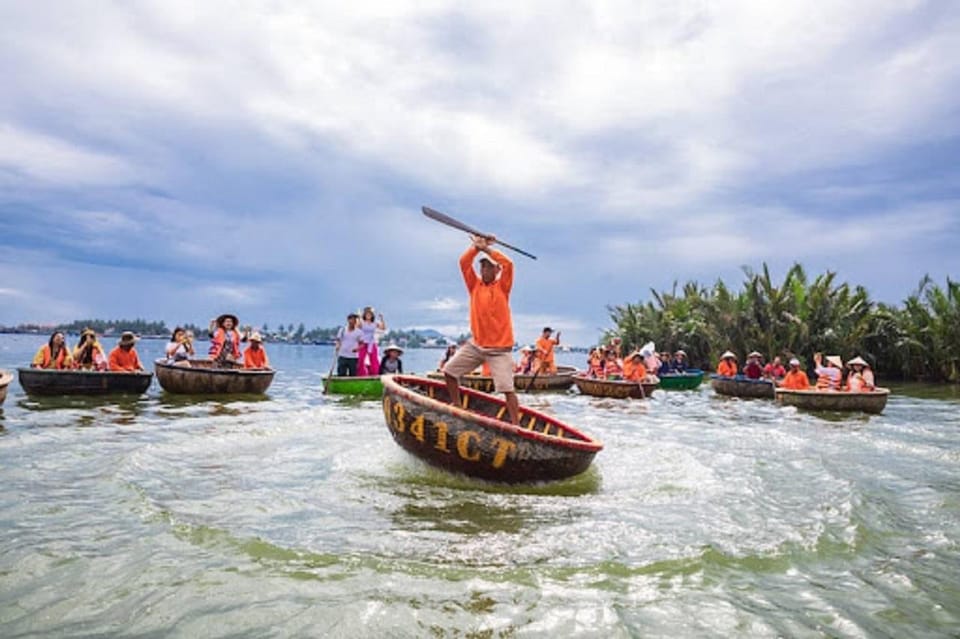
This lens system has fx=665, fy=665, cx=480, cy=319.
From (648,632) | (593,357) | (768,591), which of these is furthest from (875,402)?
(648,632)

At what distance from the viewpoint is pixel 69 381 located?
13.6 meters

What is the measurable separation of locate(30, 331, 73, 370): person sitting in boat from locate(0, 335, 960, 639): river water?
5.44m

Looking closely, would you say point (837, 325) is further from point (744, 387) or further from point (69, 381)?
point (69, 381)

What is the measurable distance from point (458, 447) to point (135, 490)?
2983mm

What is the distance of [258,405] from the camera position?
1427cm

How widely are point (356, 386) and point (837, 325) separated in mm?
22992

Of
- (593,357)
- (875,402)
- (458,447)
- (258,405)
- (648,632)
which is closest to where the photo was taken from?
(648,632)

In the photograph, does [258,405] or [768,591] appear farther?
[258,405]

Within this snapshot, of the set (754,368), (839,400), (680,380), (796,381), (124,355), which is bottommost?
(839,400)

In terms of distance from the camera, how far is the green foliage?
28.2 m

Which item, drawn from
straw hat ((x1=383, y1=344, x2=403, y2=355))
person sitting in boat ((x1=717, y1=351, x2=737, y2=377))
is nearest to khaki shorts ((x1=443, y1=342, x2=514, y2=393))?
straw hat ((x1=383, y1=344, x2=403, y2=355))

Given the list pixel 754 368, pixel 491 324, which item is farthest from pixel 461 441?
pixel 754 368

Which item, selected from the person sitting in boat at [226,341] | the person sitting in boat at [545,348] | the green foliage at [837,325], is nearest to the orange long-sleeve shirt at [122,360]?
the person sitting in boat at [226,341]

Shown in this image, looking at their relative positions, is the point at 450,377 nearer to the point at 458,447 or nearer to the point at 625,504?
the point at 458,447
